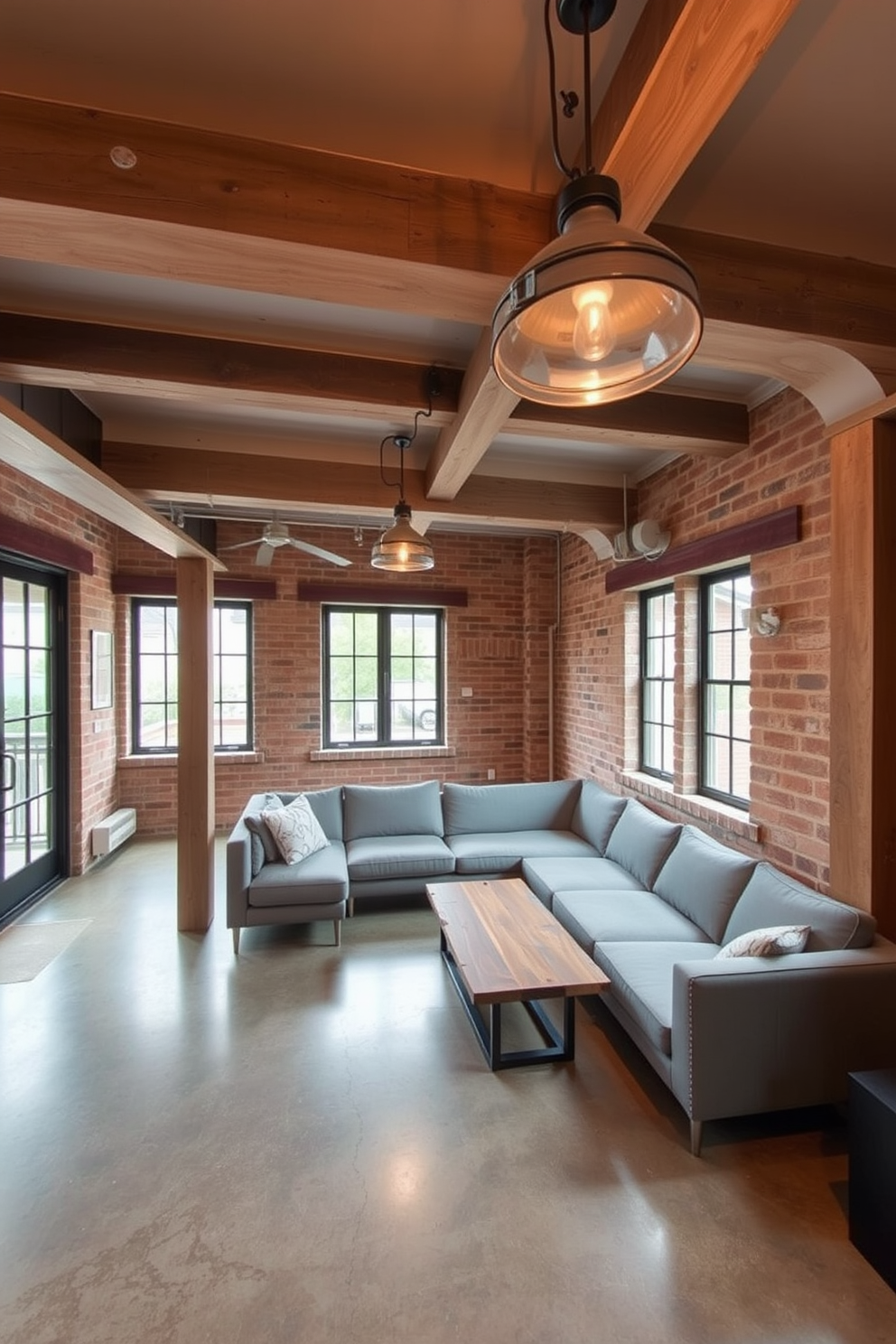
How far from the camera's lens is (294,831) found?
3457 mm

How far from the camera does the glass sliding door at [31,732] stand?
3436 mm

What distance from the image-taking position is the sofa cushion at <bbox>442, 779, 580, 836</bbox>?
4.16 meters

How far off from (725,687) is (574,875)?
4.50ft

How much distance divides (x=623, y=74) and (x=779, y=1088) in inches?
109

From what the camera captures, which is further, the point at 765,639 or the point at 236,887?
the point at 236,887

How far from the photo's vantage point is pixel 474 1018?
249cm

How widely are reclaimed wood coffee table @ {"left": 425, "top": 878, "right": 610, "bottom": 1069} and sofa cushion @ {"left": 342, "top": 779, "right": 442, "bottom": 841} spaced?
1.10m

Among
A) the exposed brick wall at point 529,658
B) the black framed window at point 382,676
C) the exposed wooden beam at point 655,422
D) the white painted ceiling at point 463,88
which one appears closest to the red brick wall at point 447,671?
the exposed brick wall at point 529,658

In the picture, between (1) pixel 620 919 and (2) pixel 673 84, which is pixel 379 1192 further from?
(2) pixel 673 84

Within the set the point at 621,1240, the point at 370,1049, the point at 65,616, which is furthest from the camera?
the point at 65,616

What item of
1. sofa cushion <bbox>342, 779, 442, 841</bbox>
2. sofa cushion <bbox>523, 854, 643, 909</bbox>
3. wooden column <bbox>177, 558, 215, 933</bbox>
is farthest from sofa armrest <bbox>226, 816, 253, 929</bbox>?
sofa cushion <bbox>523, 854, 643, 909</bbox>

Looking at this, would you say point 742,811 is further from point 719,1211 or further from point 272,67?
point 272,67

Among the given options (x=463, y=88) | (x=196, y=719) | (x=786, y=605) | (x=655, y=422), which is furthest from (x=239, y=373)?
(x=786, y=605)

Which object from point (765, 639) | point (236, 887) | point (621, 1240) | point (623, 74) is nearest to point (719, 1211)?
point (621, 1240)
